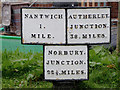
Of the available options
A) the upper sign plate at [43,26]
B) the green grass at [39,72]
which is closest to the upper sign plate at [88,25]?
the upper sign plate at [43,26]

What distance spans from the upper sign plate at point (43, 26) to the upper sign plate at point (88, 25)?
0.37 ft

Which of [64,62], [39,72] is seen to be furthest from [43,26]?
[39,72]

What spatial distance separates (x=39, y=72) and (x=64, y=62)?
1103 mm

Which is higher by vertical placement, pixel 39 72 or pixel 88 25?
pixel 88 25

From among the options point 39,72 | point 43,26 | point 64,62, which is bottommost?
point 39,72

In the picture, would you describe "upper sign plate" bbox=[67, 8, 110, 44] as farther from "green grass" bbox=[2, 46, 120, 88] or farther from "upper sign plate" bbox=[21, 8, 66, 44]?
"green grass" bbox=[2, 46, 120, 88]

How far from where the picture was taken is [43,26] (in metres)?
3.48

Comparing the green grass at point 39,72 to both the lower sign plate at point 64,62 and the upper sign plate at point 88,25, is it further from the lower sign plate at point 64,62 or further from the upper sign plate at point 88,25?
the upper sign plate at point 88,25

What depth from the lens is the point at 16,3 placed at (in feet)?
24.3

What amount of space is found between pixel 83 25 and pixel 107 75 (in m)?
1.44

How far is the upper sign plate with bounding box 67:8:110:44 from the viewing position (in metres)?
3.46

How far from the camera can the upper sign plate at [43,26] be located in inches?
136

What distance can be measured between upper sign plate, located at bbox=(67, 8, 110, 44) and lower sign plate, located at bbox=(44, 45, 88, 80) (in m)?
0.14

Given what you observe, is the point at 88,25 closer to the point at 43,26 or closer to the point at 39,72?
the point at 43,26
